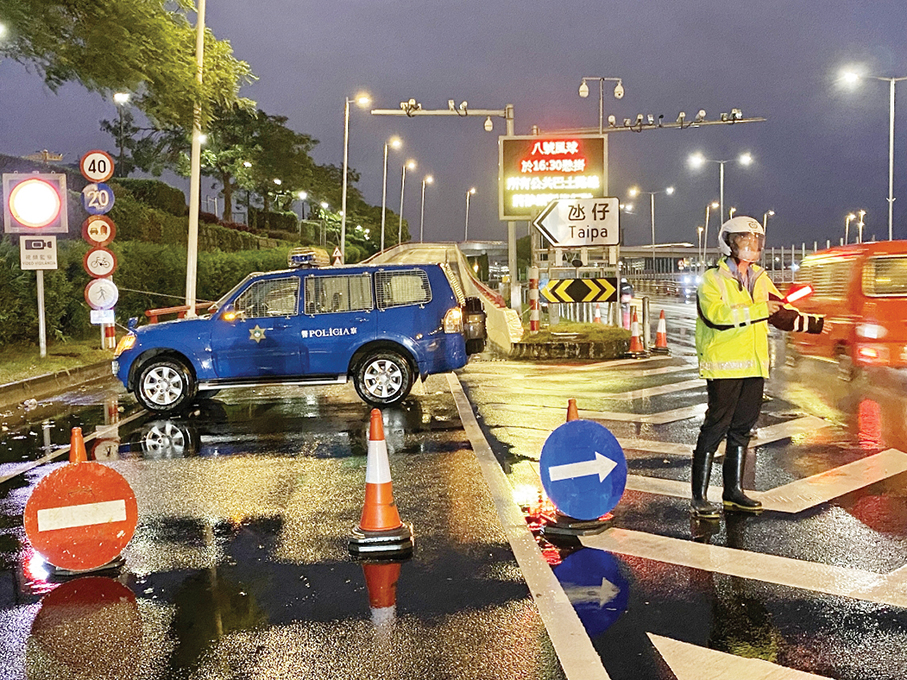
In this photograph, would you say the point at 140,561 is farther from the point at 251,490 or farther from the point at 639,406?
the point at 639,406

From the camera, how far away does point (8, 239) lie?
1792cm

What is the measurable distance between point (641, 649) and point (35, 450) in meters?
7.11

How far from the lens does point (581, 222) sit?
60.3ft

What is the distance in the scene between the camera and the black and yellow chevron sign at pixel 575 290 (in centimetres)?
1736

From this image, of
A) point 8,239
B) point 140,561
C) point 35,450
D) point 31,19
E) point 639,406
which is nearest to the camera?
point 140,561

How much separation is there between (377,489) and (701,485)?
224 cm

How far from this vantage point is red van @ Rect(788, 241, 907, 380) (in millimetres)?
11586

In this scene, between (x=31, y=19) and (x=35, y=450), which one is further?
(x=31, y=19)

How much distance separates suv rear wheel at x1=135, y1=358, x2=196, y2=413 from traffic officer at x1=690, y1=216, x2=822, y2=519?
7122mm

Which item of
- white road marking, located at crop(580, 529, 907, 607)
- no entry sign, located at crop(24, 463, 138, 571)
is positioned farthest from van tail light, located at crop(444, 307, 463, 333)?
no entry sign, located at crop(24, 463, 138, 571)

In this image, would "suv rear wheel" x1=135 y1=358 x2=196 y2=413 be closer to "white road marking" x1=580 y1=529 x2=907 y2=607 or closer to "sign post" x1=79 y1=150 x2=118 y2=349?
"sign post" x1=79 y1=150 x2=118 y2=349

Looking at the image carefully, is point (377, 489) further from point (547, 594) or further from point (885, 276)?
point (885, 276)

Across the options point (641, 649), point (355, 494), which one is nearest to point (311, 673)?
point (641, 649)

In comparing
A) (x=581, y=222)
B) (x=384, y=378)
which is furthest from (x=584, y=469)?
(x=581, y=222)
